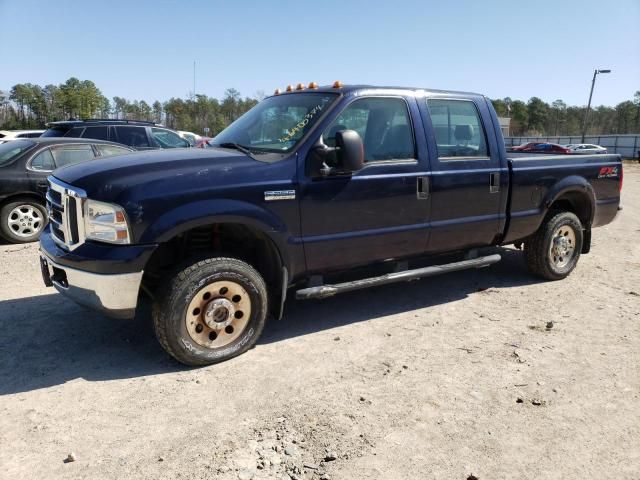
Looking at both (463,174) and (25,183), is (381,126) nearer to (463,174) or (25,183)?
(463,174)

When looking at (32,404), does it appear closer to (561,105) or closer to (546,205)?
(546,205)

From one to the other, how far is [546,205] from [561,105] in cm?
10402

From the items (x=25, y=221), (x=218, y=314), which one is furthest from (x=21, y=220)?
(x=218, y=314)

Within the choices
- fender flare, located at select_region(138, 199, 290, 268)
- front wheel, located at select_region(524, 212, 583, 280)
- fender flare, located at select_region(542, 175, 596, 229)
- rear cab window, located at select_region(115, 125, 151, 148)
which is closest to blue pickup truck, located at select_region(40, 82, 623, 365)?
fender flare, located at select_region(138, 199, 290, 268)

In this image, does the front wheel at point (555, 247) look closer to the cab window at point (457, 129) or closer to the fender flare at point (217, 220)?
→ the cab window at point (457, 129)

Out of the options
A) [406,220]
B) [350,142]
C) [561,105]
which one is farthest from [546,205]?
[561,105]

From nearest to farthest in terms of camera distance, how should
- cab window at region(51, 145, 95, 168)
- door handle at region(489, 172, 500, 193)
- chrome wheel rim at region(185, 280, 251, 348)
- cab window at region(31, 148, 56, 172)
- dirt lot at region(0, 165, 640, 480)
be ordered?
dirt lot at region(0, 165, 640, 480) → chrome wheel rim at region(185, 280, 251, 348) → door handle at region(489, 172, 500, 193) → cab window at region(31, 148, 56, 172) → cab window at region(51, 145, 95, 168)

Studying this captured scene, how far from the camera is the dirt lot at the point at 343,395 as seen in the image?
8.73 ft

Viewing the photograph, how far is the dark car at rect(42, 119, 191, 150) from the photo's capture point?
414 inches

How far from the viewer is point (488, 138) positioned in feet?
16.9

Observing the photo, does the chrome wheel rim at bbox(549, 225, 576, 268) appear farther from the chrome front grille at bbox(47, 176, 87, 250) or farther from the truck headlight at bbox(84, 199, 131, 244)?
the chrome front grille at bbox(47, 176, 87, 250)

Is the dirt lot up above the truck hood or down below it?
below

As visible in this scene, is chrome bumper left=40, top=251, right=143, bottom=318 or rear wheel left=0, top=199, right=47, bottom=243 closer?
chrome bumper left=40, top=251, right=143, bottom=318

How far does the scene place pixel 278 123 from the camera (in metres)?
4.39
